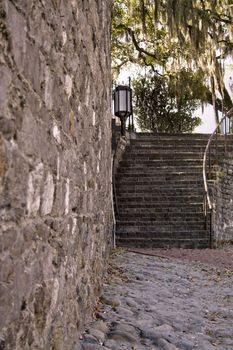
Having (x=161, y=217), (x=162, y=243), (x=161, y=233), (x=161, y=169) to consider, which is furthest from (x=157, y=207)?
(x=161, y=169)

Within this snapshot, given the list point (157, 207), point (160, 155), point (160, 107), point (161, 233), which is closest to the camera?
point (161, 233)

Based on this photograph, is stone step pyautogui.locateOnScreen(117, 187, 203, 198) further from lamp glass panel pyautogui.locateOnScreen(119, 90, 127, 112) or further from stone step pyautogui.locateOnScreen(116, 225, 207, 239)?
lamp glass panel pyautogui.locateOnScreen(119, 90, 127, 112)

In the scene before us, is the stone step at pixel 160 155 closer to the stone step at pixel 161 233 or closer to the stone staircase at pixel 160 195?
the stone staircase at pixel 160 195

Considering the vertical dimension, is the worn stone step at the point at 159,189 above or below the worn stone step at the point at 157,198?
above

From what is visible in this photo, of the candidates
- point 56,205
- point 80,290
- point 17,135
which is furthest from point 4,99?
point 80,290

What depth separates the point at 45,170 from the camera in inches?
77.6

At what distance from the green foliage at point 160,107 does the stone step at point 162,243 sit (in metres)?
10.9

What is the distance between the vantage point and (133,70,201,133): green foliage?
19.0 metres

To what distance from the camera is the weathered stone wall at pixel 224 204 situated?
9.56m

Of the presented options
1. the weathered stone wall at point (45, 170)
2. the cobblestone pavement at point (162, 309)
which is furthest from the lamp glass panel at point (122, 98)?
the weathered stone wall at point (45, 170)

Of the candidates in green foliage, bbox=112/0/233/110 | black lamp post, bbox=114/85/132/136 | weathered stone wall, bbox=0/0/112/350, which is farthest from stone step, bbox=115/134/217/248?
weathered stone wall, bbox=0/0/112/350

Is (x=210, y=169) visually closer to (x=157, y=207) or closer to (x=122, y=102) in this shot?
(x=157, y=207)

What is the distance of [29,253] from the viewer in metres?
1.75

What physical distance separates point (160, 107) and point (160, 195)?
9.96 meters
